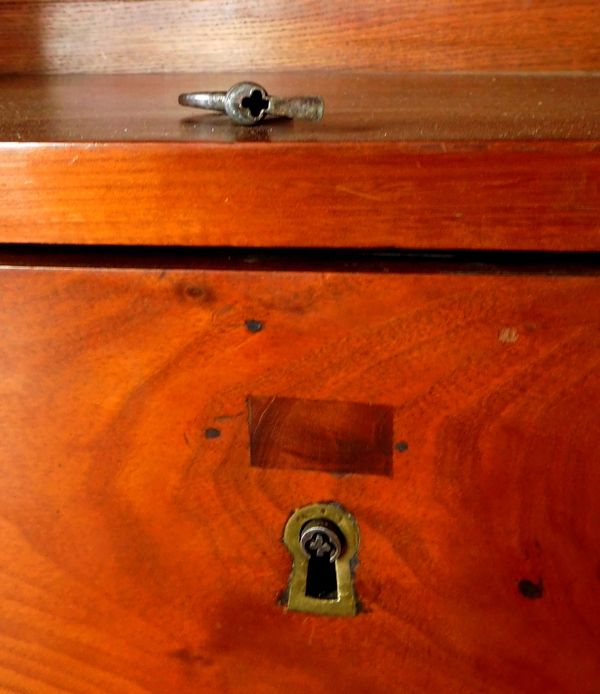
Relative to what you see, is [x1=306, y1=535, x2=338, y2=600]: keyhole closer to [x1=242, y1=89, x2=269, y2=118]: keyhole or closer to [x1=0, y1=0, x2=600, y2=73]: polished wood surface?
[x1=242, y1=89, x2=269, y2=118]: keyhole

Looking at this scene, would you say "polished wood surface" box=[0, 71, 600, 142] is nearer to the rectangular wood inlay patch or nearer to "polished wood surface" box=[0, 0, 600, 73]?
"polished wood surface" box=[0, 0, 600, 73]

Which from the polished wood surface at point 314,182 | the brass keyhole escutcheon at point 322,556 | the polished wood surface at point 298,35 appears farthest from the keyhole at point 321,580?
the polished wood surface at point 298,35

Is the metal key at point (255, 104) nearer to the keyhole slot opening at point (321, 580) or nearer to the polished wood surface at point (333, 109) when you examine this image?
the polished wood surface at point (333, 109)

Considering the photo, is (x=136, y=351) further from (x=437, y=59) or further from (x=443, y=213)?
(x=437, y=59)

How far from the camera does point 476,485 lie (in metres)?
0.38

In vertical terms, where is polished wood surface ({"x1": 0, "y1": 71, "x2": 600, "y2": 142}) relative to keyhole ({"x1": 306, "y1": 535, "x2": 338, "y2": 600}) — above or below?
above

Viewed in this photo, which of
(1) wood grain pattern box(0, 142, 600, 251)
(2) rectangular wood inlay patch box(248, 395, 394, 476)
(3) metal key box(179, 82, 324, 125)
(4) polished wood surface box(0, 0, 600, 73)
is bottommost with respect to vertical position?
(2) rectangular wood inlay patch box(248, 395, 394, 476)

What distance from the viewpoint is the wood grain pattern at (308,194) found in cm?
33

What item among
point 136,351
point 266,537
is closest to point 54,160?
point 136,351

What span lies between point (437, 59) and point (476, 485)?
40 centimetres

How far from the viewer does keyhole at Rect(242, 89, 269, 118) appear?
1.29 feet

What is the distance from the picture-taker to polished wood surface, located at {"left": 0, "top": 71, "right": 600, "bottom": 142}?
1.16ft

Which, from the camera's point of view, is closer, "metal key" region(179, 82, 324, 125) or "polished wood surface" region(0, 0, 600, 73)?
"metal key" region(179, 82, 324, 125)

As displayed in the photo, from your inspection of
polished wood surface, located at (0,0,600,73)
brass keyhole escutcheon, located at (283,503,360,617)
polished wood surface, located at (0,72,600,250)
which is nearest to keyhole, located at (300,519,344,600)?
brass keyhole escutcheon, located at (283,503,360,617)
